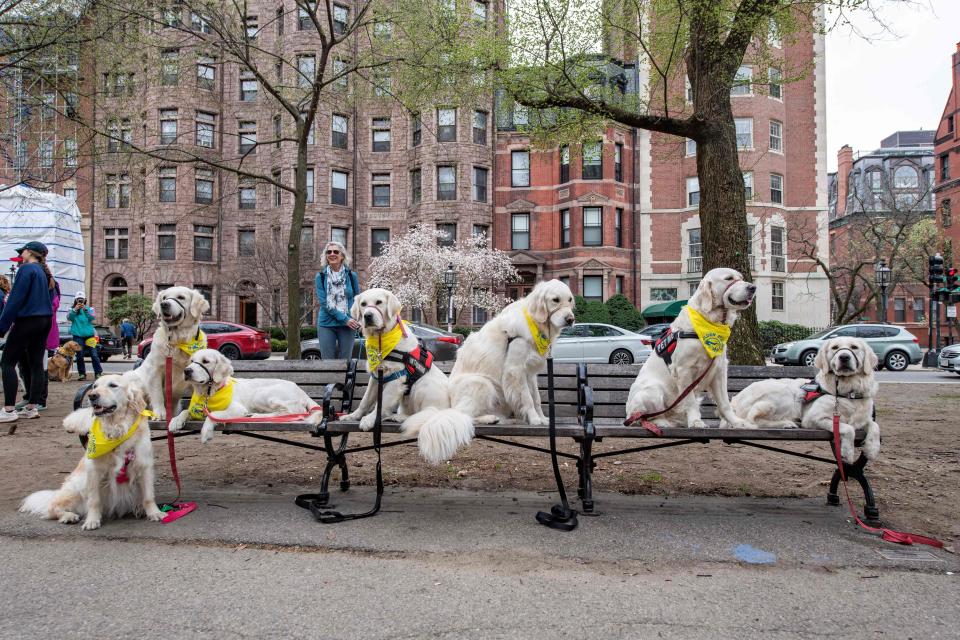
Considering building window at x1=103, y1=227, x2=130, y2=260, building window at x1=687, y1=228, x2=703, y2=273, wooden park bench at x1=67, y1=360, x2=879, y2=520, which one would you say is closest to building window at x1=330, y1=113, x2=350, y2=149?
building window at x1=103, y1=227, x2=130, y2=260

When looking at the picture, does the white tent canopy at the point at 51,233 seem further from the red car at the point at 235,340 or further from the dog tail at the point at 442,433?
the dog tail at the point at 442,433

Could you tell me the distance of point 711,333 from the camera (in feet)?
12.1

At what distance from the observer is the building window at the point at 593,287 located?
30281mm

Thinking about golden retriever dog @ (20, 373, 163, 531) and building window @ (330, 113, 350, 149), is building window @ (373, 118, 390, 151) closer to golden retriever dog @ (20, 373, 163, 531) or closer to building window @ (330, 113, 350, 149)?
building window @ (330, 113, 350, 149)

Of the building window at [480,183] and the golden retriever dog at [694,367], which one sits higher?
the building window at [480,183]

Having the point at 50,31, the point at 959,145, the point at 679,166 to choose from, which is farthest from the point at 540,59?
the point at 959,145

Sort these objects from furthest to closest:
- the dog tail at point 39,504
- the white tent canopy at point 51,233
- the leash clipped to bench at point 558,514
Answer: the white tent canopy at point 51,233, the dog tail at point 39,504, the leash clipped to bench at point 558,514

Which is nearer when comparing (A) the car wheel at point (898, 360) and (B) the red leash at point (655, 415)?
(B) the red leash at point (655, 415)

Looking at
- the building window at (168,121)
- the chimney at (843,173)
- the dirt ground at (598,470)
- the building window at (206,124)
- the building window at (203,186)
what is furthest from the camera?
the chimney at (843,173)

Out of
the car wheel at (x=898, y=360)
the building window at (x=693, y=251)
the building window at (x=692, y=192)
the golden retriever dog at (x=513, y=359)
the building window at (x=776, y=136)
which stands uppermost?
the building window at (x=776, y=136)

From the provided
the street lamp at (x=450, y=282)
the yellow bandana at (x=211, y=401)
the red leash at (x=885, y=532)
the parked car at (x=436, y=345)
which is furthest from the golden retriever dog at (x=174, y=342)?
the street lamp at (x=450, y=282)

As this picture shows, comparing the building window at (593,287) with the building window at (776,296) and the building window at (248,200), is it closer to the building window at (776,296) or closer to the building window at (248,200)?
the building window at (776,296)

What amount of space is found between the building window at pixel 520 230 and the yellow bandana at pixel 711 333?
1101 inches

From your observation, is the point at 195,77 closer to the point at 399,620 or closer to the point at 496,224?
the point at 399,620
